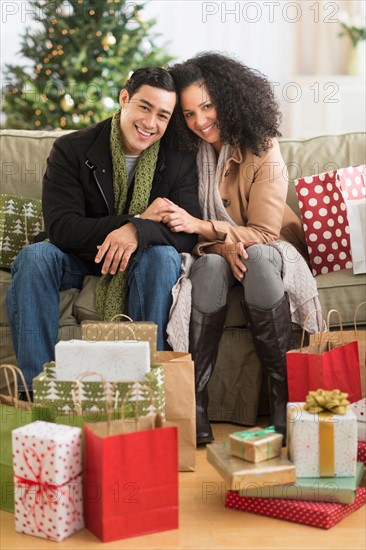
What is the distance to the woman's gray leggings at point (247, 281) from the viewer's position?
2455 mm

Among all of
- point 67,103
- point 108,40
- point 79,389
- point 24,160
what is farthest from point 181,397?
point 108,40

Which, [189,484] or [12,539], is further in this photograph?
[189,484]

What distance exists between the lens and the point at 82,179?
2701 millimetres

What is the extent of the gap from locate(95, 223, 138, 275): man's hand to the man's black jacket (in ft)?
0.11

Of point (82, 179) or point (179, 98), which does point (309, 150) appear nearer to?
point (179, 98)

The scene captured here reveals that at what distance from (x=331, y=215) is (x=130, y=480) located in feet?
4.75

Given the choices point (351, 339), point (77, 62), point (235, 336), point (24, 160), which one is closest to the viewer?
point (351, 339)

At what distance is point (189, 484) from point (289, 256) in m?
0.80

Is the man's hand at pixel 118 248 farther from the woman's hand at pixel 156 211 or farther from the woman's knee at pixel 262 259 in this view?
the woman's knee at pixel 262 259

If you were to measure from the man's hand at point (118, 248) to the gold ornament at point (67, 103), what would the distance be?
1970 mm

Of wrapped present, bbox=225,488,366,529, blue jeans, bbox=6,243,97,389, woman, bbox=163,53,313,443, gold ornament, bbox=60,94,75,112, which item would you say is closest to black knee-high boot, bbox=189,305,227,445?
woman, bbox=163,53,313,443

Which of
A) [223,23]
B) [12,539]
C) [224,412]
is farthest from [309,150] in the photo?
[223,23]

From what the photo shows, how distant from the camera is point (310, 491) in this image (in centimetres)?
189

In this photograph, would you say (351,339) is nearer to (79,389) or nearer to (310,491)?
(310,491)
